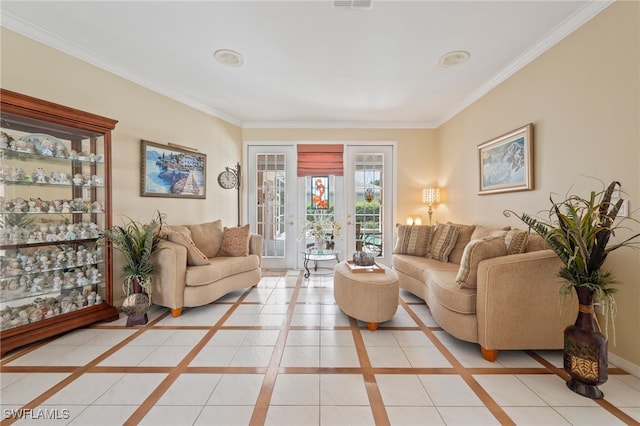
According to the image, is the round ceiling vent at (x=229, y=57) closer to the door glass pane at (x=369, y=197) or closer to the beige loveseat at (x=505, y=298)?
the door glass pane at (x=369, y=197)

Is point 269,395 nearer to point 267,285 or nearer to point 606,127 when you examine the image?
point 267,285

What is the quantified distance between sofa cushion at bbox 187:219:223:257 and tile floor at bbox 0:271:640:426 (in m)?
1.07

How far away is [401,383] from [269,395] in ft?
2.74

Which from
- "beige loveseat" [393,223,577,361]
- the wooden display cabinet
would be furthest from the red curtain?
"beige loveseat" [393,223,577,361]

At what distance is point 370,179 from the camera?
15.1 feet

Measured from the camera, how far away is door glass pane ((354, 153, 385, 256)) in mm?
4582

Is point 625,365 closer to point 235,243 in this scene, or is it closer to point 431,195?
point 431,195

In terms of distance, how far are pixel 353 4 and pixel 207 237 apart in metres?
2.98

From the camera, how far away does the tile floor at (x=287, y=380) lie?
1383 mm

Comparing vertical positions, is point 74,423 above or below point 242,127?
below

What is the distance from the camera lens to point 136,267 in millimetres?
2484

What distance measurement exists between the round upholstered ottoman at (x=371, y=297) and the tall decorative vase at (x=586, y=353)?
1.17m

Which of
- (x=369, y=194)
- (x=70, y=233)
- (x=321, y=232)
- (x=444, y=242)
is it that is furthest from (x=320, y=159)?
(x=70, y=233)

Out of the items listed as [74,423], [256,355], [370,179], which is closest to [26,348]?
[74,423]
